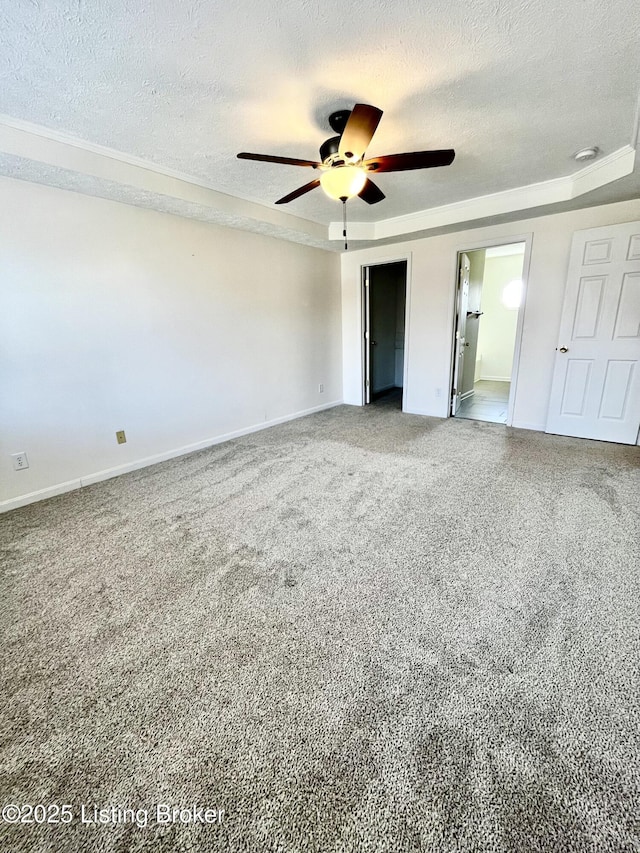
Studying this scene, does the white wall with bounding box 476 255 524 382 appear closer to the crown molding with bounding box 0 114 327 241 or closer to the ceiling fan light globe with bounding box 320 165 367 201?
the crown molding with bounding box 0 114 327 241

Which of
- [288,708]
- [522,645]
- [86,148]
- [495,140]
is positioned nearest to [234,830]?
[288,708]

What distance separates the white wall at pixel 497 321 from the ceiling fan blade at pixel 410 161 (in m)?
4.94

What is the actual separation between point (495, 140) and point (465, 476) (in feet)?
8.14

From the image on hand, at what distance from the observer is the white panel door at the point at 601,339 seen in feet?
10.6

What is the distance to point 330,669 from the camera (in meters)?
1.34

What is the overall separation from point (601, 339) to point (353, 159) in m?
3.09

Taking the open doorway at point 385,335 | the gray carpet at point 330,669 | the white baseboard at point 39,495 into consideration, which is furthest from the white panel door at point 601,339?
the white baseboard at point 39,495

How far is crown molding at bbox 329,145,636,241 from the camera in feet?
8.79

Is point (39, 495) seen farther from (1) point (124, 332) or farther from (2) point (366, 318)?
(2) point (366, 318)

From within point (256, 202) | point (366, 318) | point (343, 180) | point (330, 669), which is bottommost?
point (330, 669)

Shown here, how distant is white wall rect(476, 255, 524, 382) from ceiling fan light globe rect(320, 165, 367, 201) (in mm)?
4984

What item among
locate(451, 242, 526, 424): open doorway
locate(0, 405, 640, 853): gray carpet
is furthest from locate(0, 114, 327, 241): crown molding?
locate(451, 242, 526, 424): open doorway

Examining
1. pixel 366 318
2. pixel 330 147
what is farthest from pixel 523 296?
pixel 330 147

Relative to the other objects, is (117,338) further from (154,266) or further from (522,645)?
(522,645)
